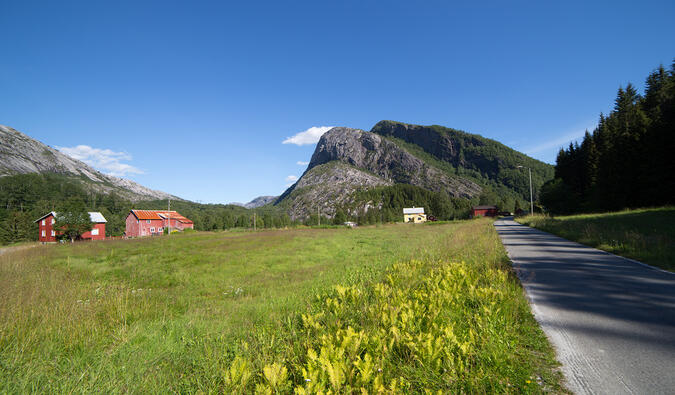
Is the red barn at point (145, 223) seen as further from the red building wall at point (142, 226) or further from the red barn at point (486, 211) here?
the red barn at point (486, 211)

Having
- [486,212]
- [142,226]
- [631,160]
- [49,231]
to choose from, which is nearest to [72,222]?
[49,231]

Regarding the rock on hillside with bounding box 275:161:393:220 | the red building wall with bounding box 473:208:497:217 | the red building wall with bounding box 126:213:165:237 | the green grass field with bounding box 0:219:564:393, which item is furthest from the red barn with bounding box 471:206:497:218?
the red building wall with bounding box 126:213:165:237

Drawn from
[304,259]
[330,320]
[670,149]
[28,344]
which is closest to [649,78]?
[670,149]

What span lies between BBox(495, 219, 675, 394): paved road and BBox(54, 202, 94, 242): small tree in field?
69.8 meters

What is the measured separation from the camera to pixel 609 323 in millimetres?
3891

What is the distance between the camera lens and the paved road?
2598mm

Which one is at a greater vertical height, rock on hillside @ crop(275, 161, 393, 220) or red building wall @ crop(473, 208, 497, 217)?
rock on hillside @ crop(275, 161, 393, 220)

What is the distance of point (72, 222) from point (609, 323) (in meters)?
71.4

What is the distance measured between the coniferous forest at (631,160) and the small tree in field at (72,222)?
89035mm

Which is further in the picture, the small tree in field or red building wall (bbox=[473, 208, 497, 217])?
red building wall (bbox=[473, 208, 497, 217])

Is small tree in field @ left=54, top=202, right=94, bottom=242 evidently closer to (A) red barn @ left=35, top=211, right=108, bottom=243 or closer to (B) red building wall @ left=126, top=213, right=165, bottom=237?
(A) red barn @ left=35, top=211, right=108, bottom=243

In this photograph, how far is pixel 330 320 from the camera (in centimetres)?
408

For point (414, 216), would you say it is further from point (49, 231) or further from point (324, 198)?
point (49, 231)

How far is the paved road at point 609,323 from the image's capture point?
8.52ft
